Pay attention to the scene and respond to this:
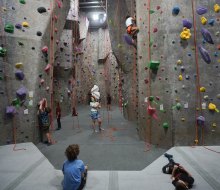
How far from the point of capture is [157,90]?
442 cm

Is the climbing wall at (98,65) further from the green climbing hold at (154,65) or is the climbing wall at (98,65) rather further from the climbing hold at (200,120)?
the climbing hold at (200,120)

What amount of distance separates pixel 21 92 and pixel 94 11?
11.6m

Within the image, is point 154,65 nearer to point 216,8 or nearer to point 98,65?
point 216,8

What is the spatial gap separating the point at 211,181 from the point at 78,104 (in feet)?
36.5

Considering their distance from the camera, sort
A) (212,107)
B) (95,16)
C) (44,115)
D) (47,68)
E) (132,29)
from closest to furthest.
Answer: (212,107), (44,115), (47,68), (132,29), (95,16)

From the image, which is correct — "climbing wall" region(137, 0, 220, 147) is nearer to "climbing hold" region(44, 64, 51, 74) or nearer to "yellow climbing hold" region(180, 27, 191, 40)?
"yellow climbing hold" region(180, 27, 191, 40)

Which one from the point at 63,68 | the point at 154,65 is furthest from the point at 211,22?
the point at 63,68

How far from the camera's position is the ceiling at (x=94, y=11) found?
13313 mm

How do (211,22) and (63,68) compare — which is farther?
(63,68)

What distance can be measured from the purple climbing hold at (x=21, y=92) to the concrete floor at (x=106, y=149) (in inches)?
43.3

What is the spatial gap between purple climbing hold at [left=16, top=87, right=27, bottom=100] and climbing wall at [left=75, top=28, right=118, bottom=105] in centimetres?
941

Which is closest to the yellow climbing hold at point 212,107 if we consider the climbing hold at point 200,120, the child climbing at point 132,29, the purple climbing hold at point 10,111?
the climbing hold at point 200,120

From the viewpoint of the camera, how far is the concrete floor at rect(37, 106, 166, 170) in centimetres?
362

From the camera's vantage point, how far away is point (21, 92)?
4363 mm
